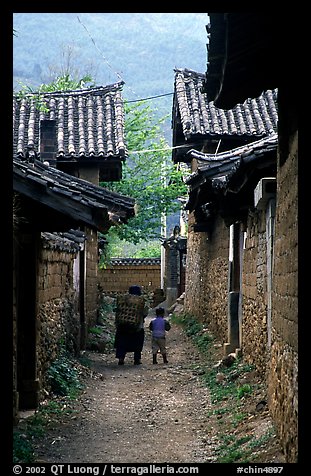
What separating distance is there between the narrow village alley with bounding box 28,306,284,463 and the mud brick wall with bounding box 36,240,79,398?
0.69m

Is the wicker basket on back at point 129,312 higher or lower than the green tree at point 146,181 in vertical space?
lower

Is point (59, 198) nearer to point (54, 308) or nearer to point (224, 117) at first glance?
point (54, 308)

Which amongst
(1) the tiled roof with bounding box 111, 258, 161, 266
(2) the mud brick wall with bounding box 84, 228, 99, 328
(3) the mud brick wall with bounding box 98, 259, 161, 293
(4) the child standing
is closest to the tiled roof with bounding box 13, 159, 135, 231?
(4) the child standing

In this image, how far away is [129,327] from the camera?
47.6 feet

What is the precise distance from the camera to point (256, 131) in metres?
19.2

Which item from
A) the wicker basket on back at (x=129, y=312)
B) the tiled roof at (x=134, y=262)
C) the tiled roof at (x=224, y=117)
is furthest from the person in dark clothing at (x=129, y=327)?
the tiled roof at (x=134, y=262)

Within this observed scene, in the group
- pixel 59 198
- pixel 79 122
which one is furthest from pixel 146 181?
pixel 59 198

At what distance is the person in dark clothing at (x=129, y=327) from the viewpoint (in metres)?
14.4

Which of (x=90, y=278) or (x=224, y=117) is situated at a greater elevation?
(x=224, y=117)

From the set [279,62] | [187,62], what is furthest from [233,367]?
[187,62]

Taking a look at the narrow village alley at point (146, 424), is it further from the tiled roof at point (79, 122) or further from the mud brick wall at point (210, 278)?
the tiled roof at point (79, 122)

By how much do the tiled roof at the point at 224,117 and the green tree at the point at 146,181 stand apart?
660 cm

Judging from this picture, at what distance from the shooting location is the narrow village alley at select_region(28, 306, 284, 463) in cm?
744

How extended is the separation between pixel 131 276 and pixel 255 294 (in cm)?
2835
